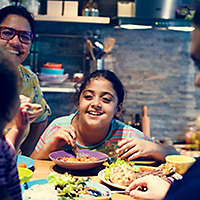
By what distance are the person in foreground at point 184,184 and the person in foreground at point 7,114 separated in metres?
0.45

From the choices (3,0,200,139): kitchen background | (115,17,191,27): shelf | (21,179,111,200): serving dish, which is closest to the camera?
(21,179,111,200): serving dish

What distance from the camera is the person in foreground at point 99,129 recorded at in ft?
6.06

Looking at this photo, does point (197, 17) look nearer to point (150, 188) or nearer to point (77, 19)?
point (150, 188)

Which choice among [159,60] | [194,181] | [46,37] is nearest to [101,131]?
[194,181]

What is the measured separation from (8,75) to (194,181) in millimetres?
579

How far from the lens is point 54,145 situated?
1848 mm

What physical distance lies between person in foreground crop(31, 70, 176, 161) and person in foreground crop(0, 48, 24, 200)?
0.92 metres

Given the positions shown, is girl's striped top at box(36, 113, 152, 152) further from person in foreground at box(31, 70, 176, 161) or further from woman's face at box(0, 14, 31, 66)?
woman's face at box(0, 14, 31, 66)

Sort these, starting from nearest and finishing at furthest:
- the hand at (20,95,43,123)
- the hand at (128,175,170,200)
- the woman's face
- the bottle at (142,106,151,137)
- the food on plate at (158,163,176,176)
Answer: the hand at (20,95,43,123), the hand at (128,175,170,200), the food on plate at (158,163,176,176), the woman's face, the bottle at (142,106,151,137)

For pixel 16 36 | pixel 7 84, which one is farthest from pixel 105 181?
pixel 16 36

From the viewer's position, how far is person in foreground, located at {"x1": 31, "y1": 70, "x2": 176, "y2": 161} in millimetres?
1847

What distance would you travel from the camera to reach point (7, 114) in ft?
2.75

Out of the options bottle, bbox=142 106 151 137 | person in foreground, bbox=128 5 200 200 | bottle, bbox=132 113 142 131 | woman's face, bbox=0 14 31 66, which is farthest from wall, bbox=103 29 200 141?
person in foreground, bbox=128 5 200 200

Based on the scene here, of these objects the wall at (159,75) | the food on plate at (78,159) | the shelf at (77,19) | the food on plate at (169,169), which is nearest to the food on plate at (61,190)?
the food on plate at (78,159)
